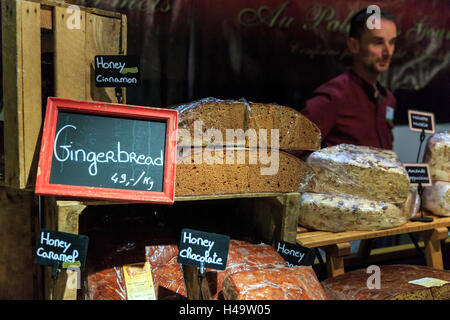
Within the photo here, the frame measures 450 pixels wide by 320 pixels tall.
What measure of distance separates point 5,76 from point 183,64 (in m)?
1.36

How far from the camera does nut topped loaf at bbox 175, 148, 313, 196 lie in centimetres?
130

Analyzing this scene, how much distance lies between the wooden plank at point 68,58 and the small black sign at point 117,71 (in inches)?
2.0

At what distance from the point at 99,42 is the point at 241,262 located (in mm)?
902

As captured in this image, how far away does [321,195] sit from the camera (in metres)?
1.72

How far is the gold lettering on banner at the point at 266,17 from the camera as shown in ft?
8.35

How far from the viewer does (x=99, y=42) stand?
1.31 metres

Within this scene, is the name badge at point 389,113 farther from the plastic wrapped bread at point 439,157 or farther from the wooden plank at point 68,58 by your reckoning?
the wooden plank at point 68,58

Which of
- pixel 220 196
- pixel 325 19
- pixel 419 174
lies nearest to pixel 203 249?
pixel 220 196

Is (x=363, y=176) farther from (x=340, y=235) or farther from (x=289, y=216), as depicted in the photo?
(x=289, y=216)

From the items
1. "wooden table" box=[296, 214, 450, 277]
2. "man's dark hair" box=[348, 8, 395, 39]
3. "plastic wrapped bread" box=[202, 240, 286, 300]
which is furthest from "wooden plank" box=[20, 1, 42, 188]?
"man's dark hair" box=[348, 8, 395, 39]

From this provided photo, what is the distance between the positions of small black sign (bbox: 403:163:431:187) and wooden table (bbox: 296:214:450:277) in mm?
192

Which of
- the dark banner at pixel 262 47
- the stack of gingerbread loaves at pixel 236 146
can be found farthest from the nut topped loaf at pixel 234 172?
the dark banner at pixel 262 47
